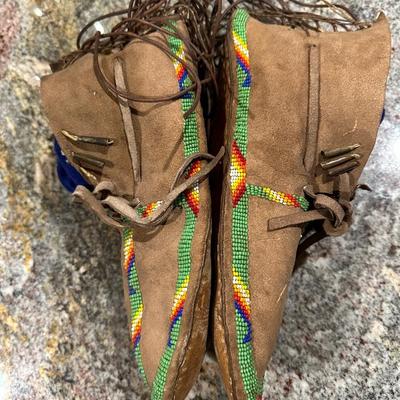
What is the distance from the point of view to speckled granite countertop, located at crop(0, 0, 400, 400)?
2.54ft

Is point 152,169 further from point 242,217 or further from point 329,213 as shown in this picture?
point 329,213

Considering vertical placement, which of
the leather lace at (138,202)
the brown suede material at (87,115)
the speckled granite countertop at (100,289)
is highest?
the brown suede material at (87,115)

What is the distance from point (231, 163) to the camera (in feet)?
2.20

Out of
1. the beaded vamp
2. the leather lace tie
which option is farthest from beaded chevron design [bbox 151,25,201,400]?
the leather lace tie

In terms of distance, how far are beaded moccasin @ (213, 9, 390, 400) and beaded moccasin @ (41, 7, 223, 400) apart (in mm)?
42

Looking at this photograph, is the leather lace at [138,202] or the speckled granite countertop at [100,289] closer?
the leather lace at [138,202]

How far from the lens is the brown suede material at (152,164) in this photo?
63 centimetres

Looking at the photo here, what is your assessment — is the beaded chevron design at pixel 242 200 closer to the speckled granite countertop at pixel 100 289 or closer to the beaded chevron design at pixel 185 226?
the beaded chevron design at pixel 185 226

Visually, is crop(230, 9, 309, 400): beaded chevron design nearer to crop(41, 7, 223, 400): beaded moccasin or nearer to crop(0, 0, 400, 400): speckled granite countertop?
crop(41, 7, 223, 400): beaded moccasin

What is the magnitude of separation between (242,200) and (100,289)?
0.32m

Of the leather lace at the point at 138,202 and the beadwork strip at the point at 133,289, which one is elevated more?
the leather lace at the point at 138,202

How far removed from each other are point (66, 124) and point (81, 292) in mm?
286

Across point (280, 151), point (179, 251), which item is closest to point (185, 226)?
point (179, 251)

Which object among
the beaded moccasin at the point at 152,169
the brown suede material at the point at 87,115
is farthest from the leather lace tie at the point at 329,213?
the brown suede material at the point at 87,115
